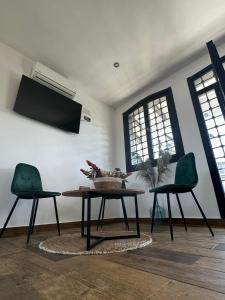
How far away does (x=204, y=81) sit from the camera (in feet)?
9.81

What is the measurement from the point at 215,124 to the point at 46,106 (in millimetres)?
2773

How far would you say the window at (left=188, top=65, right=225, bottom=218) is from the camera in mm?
2453

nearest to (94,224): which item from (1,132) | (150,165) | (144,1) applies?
(150,165)

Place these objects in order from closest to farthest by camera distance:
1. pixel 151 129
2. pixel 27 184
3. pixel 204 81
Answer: pixel 27 184 → pixel 204 81 → pixel 151 129

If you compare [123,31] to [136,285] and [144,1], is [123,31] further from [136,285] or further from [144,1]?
[136,285]

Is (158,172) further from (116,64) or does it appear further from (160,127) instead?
(116,64)

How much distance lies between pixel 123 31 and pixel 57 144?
2078 millimetres

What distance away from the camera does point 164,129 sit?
10.9 ft

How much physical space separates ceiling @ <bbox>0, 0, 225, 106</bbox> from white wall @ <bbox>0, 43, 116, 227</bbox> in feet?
1.73

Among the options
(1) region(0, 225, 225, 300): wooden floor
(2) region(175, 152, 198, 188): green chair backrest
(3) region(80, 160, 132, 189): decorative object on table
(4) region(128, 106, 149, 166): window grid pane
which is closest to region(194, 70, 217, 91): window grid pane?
(4) region(128, 106, 149, 166): window grid pane

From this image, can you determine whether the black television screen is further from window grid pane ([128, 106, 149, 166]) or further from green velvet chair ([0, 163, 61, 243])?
window grid pane ([128, 106, 149, 166])

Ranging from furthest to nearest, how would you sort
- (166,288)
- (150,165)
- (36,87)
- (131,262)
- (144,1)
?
(150,165) → (36,87) → (144,1) → (131,262) → (166,288)

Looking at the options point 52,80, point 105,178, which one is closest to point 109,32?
point 52,80

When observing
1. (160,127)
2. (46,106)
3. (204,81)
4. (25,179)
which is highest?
(204,81)
